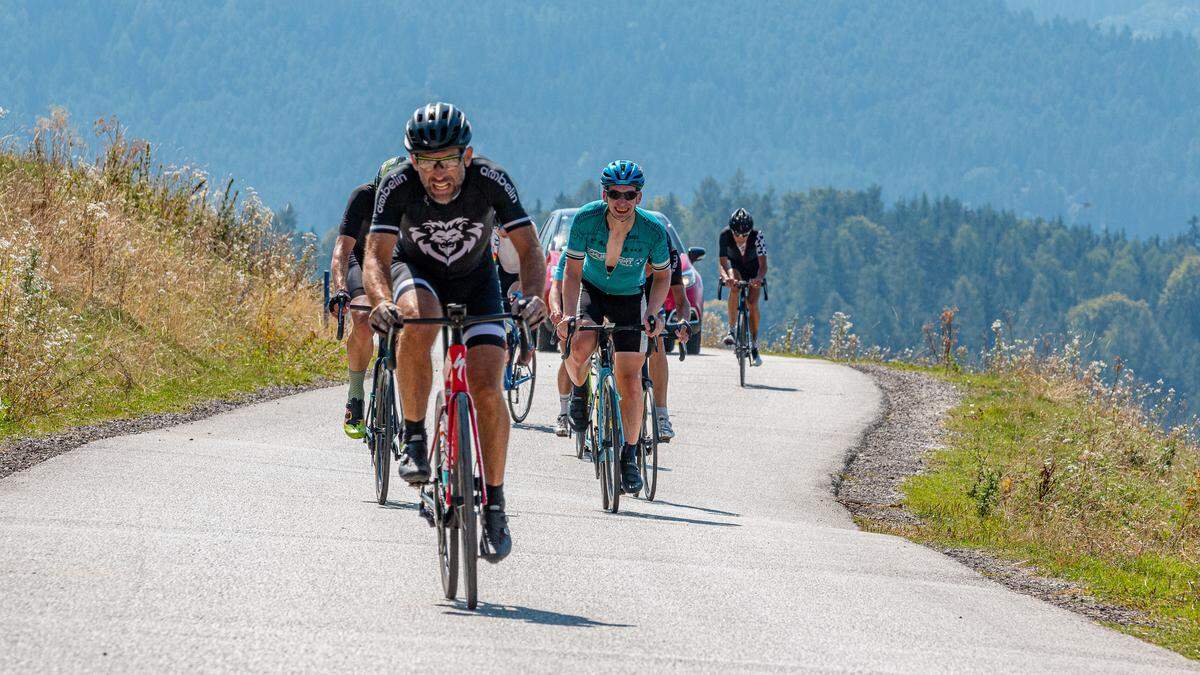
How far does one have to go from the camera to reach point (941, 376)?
23.7m

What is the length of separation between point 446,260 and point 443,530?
123cm

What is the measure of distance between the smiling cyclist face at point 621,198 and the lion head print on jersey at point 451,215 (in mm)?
3364

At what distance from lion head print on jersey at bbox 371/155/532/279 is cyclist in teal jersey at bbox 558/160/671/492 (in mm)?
3099

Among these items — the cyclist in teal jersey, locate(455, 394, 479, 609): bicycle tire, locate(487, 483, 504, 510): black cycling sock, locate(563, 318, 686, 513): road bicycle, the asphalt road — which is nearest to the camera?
the asphalt road

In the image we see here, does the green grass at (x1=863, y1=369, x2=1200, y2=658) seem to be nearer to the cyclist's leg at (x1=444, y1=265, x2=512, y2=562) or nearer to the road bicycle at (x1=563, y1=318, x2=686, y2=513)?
the road bicycle at (x1=563, y1=318, x2=686, y2=513)

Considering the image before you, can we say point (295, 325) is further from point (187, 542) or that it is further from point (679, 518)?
point (187, 542)

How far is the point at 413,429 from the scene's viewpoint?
7.04 metres

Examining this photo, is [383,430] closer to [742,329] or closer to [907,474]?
[907,474]

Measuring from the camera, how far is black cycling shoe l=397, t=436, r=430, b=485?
22.1 ft

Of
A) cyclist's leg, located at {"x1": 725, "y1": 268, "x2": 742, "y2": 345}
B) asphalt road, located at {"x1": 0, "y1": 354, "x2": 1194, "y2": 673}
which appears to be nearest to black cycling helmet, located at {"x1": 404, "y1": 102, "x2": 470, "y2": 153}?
asphalt road, located at {"x1": 0, "y1": 354, "x2": 1194, "y2": 673}

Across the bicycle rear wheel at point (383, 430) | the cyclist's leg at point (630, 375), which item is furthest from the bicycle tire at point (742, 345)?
the bicycle rear wheel at point (383, 430)

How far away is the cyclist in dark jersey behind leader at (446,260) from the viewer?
21.8 feet

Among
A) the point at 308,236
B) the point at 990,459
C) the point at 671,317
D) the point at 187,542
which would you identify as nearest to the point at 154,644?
the point at 187,542

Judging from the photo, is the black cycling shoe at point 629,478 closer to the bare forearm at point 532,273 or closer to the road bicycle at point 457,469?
the bare forearm at point 532,273
